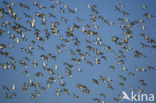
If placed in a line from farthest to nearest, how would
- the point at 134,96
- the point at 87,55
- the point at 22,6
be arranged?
1. the point at 134,96
2. the point at 87,55
3. the point at 22,6

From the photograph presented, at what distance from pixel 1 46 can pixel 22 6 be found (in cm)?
349

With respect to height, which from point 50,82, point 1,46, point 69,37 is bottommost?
point 50,82

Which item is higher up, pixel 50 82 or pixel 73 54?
pixel 73 54

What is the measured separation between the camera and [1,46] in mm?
17203

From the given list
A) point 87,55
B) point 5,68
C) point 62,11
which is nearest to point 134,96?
point 87,55

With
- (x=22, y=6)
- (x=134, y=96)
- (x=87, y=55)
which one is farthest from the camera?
(x=134, y=96)

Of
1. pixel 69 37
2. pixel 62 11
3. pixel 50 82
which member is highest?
pixel 62 11

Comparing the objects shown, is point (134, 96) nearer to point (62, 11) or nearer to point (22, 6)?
point (62, 11)

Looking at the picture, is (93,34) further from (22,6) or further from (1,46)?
(1,46)

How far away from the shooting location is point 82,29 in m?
17.9

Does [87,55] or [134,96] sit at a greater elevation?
[87,55]

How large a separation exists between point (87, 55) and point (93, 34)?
71.1 inches

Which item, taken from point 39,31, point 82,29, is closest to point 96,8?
point 82,29

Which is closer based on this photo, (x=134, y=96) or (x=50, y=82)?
(x=50, y=82)
